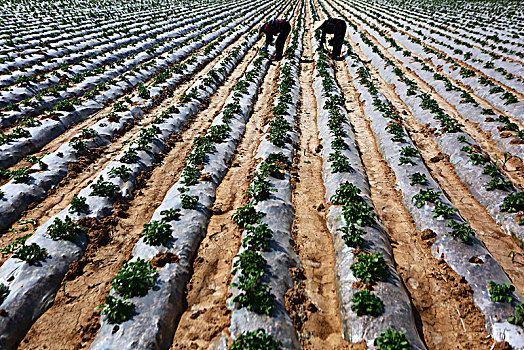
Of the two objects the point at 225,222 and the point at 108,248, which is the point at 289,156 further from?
the point at 108,248

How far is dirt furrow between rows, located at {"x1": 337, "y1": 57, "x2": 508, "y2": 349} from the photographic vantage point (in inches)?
200

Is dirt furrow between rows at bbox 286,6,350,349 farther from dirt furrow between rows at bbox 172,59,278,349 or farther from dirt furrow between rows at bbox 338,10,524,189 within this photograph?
dirt furrow between rows at bbox 338,10,524,189

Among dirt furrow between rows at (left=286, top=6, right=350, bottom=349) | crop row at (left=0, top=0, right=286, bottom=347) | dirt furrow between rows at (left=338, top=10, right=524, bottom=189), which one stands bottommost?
dirt furrow between rows at (left=286, top=6, right=350, bottom=349)

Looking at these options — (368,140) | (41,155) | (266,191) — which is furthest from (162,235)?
(368,140)

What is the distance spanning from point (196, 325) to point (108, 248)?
331cm

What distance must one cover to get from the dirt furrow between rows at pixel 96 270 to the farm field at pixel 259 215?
0.12 ft

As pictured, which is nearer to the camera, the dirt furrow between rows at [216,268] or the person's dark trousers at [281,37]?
the dirt furrow between rows at [216,268]

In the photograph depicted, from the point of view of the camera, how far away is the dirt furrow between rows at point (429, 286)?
5.08m

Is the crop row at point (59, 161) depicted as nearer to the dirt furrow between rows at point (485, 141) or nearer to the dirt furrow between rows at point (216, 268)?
the dirt furrow between rows at point (216, 268)

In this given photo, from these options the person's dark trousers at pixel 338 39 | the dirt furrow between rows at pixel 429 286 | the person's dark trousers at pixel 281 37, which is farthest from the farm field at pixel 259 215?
the person's dark trousers at pixel 338 39

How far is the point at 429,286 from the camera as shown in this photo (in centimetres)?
600

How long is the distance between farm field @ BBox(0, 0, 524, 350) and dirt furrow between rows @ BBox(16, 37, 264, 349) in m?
0.04

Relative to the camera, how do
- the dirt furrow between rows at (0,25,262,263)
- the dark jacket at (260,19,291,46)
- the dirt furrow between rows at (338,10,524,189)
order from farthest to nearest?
1. the dark jacket at (260,19,291,46)
2. the dirt furrow between rows at (338,10,524,189)
3. the dirt furrow between rows at (0,25,262,263)

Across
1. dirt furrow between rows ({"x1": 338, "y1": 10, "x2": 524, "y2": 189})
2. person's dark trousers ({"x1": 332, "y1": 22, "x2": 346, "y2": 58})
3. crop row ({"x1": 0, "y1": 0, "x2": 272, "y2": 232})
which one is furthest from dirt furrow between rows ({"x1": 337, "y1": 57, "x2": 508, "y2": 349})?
person's dark trousers ({"x1": 332, "y1": 22, "x2": 346, "y2": 58})
